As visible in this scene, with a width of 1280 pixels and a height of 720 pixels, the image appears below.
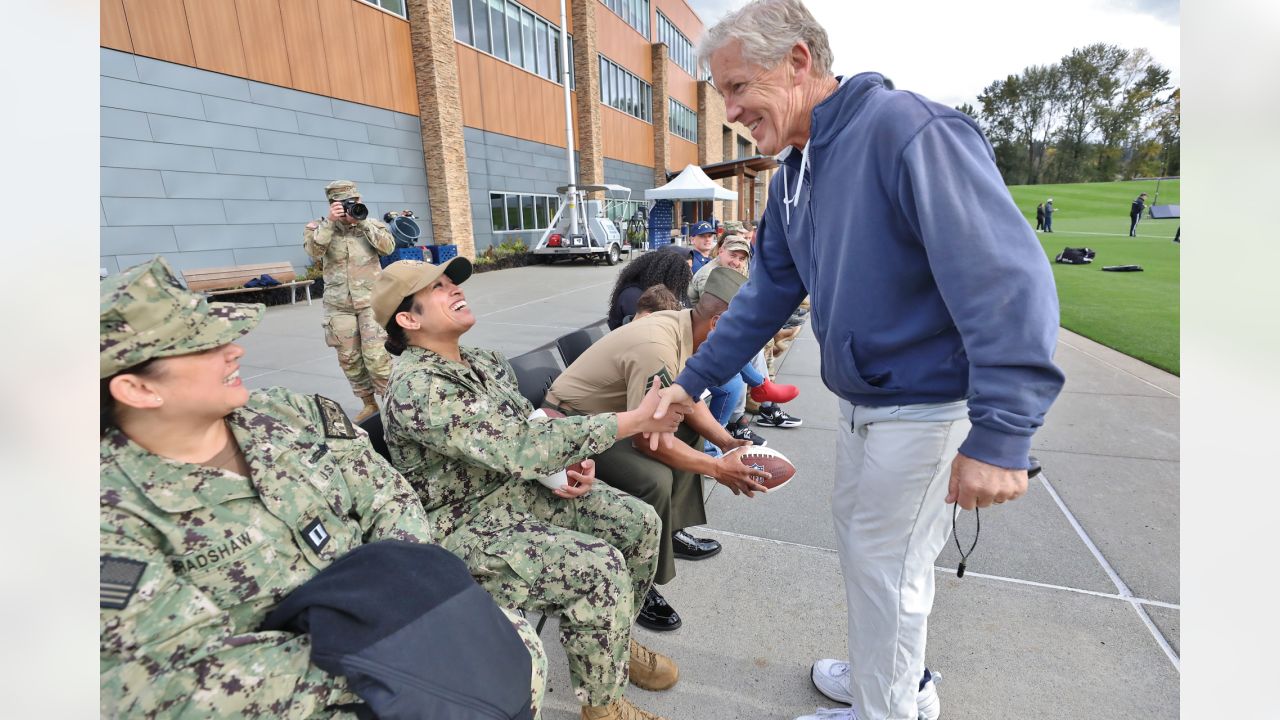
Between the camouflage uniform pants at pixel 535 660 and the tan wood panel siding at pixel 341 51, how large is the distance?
47.9 feet

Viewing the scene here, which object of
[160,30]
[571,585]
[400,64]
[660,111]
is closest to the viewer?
[571,585]

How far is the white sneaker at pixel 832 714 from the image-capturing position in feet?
6.26

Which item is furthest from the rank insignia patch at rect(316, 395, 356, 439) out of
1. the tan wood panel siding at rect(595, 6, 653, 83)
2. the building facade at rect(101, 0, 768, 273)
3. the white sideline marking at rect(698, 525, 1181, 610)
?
the tan wood panel siding at rect(595, 6, 653, 83)

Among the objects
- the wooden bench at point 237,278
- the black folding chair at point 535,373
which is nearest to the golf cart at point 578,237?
the wooden bench at point 237,278

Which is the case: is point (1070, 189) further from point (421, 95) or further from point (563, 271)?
point (421, 95)

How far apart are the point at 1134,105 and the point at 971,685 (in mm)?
41842

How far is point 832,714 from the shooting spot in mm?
1936

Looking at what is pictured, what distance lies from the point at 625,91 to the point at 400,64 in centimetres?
1399

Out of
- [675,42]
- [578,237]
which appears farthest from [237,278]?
[675,42]

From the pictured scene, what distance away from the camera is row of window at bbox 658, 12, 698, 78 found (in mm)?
31203

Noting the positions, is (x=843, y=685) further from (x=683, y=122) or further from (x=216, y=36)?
(x=683, y=122)

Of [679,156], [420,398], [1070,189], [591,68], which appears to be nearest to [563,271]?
[591,68]

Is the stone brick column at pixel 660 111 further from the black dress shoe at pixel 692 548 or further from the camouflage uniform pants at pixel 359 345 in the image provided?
the black dress shoe at pixel 692 548
